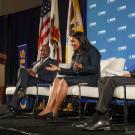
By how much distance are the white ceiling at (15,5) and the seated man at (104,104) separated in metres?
6.16

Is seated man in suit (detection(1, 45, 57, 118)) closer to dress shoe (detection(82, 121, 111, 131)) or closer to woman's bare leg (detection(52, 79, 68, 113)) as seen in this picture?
woman's bare leg (detection(52, 79, 68, 113))

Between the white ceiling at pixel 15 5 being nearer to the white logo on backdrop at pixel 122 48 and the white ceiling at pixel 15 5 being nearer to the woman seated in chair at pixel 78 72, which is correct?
the white logo on backdrop at pixel 122 48

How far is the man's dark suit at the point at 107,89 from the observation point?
333 centimetres

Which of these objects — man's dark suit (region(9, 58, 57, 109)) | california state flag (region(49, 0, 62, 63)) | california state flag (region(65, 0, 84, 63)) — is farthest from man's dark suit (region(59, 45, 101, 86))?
california state flag (region(49, 0, 62, 63))

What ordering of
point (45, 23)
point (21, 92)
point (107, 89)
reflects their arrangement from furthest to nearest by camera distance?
1. point (45, 23)
2. point (21, 92)
3. point (107, 89)

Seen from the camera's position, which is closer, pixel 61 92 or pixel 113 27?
pixel 61 92

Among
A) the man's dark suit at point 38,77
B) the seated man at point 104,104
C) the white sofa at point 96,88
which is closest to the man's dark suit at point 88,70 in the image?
the white sofa at point 96,88

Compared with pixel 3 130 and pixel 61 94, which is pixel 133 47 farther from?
pixel 3 130

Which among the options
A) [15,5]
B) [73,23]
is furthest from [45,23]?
[15,5]

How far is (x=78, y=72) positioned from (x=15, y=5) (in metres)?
5.96

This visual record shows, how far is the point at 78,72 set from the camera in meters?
4.46

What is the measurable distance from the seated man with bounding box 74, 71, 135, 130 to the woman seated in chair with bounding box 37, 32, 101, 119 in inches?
32.1

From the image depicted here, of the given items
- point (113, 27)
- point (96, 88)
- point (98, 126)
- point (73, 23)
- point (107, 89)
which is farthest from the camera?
point (73, 23)

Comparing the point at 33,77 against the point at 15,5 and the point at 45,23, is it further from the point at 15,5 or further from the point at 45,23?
the point at 15,5
